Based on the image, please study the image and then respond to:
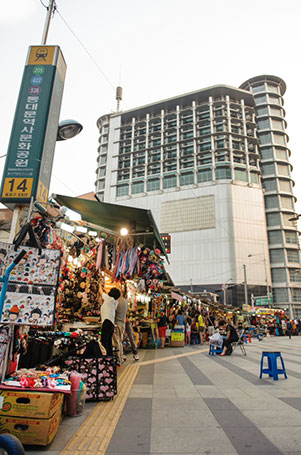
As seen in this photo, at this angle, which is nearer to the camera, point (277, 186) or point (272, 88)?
point (277, 186)


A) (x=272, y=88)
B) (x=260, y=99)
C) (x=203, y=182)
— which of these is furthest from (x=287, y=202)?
(x=272, y=88)

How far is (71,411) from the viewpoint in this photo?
347 centimetres

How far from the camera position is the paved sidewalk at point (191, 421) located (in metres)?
2.59

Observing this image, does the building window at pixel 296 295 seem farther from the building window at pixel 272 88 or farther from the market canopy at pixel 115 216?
the market canopy at pixel 115 216

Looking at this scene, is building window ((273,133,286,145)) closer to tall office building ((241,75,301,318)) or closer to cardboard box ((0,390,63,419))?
tall office building ((241,75,301,318))

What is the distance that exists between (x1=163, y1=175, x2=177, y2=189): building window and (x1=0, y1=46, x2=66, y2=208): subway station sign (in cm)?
5505

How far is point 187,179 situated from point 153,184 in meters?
7.73

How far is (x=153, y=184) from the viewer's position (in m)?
64.1

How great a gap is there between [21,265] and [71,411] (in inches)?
72.6

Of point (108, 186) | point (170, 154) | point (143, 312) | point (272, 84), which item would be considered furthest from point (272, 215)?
point (143, 312)

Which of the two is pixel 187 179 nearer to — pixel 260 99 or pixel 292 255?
pixel 292 255

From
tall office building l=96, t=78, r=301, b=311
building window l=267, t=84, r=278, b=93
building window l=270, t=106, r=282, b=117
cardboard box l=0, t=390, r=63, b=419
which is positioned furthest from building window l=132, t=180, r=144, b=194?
cardboard box l=0, t=390, r=63, b=419

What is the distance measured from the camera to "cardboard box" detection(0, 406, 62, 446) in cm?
262

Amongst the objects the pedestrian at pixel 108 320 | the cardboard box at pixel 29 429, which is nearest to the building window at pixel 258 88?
the pedestrian at pixel 108 320
